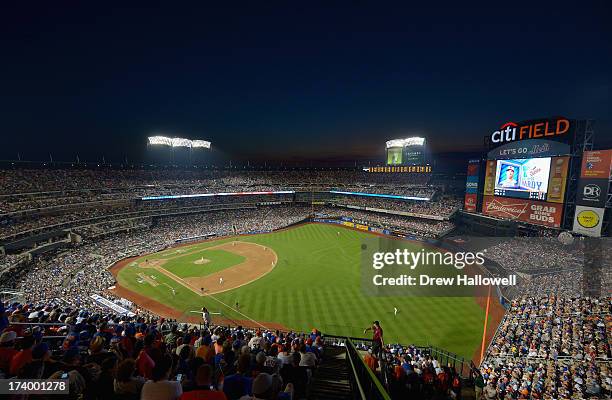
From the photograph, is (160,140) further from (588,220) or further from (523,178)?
(588,220)

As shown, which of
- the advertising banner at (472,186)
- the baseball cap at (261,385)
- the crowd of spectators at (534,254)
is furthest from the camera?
the advertising banner at (472,186)

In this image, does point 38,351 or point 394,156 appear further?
point 394,156

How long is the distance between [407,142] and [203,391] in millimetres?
69595

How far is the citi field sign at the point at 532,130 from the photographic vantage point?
99.2 feet

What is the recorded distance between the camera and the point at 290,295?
28.0m

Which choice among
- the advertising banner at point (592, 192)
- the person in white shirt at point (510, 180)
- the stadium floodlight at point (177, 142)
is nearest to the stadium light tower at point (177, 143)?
the stadium floodlight at point (177, 142)

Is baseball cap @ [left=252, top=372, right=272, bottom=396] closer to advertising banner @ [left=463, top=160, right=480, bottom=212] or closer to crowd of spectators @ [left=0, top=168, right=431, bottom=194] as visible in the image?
advertising banner @ [left=463, top=160, right=480, bottom=212]

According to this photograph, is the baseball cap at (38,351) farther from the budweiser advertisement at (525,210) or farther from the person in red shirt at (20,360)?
the budweiser advertisement at (525,210)

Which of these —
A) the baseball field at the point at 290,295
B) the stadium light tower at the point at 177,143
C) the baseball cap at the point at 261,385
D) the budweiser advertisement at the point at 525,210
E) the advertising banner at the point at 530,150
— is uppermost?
the stadium light tower at the point at 177,143

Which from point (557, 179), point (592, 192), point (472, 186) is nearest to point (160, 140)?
point (472, 186)

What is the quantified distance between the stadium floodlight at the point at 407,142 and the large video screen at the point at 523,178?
90.3 feet

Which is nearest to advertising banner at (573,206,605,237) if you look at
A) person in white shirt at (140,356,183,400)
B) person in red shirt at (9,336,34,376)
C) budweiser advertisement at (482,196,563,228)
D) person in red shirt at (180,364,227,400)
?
budweiser advertisement at (482,196,563,228)

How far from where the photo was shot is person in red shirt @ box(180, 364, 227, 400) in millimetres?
2949

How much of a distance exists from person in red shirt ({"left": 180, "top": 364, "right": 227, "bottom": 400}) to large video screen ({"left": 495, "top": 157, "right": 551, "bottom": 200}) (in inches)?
1589
